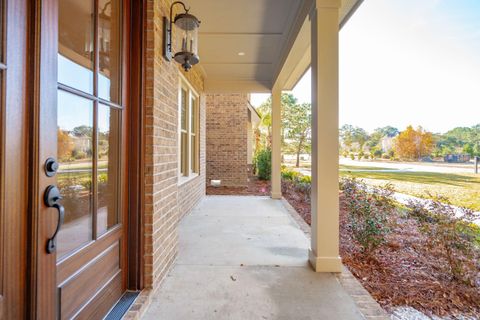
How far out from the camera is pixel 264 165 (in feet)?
35.0

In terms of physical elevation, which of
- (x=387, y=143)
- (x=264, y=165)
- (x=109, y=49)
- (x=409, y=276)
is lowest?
(x=409, y=276)

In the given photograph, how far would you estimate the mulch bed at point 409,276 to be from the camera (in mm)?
2178

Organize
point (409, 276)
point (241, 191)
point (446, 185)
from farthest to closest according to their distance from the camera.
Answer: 1. point (241, 191)
2. point (446, 185)
3. point (409, 276)

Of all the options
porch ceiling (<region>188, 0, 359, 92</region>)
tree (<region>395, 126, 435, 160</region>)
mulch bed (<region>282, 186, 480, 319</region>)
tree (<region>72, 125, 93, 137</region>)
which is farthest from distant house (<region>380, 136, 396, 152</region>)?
tree (<region>72, 125, 93, 137</region>)

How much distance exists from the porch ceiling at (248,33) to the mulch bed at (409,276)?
9.31 ft

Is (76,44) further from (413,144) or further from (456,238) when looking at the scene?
(413,144)

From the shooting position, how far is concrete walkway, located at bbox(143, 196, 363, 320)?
2047 mm

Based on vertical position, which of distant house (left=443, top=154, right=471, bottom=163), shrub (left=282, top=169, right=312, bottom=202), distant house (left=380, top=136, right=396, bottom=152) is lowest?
shrub (left=282, top=169, right=312, bottom=202)

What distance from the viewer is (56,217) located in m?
1.31

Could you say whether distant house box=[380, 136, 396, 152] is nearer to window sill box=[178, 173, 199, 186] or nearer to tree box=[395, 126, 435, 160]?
tree box=[395, 126, 435, 160]

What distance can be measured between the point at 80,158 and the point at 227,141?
776 centimetres

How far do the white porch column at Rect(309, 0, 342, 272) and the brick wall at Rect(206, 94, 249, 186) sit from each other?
6602 mm

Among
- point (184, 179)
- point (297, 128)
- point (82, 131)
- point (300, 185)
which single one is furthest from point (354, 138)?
point (297, 128)

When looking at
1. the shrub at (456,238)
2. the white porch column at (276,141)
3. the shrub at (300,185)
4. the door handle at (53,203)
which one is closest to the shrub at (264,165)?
the shrub at (300,185)
